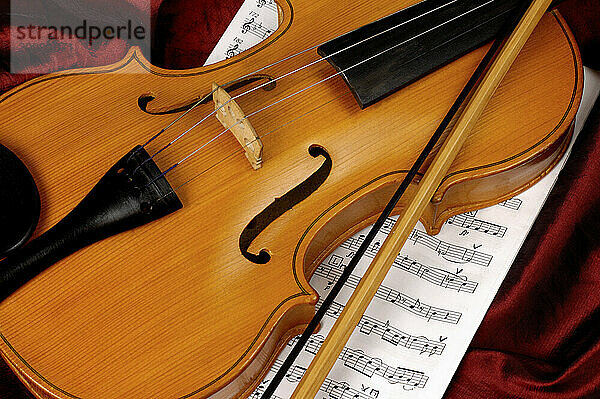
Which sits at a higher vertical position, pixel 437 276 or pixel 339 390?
pixel 437 276

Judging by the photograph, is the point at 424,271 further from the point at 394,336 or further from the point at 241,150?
the point at 241,150

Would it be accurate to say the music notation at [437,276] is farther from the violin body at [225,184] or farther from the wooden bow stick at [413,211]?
the wooden bow stick at [413,211]

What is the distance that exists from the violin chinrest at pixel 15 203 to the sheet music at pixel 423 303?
0.49 meters

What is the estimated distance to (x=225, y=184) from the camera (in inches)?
38.1

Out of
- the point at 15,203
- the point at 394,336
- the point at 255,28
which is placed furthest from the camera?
the point at 255,28

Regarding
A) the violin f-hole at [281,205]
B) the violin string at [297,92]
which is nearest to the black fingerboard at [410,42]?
the violin string at [297,92]

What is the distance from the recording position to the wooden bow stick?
797mm

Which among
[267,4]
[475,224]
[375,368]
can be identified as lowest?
[375,368]

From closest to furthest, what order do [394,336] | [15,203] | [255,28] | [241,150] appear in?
1. [15,203]
2. [241,150]
3. [394,336]
4. [255,28]

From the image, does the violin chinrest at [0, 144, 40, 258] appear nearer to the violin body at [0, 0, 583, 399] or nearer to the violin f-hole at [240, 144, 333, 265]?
the violin body at [0, 0, 583, 399]

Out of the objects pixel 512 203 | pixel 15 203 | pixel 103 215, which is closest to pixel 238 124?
pixel 103 215

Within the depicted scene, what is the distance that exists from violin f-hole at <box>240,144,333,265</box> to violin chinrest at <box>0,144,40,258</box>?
32cm

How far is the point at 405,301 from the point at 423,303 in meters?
0.03

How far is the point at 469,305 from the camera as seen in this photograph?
44.8 inches
